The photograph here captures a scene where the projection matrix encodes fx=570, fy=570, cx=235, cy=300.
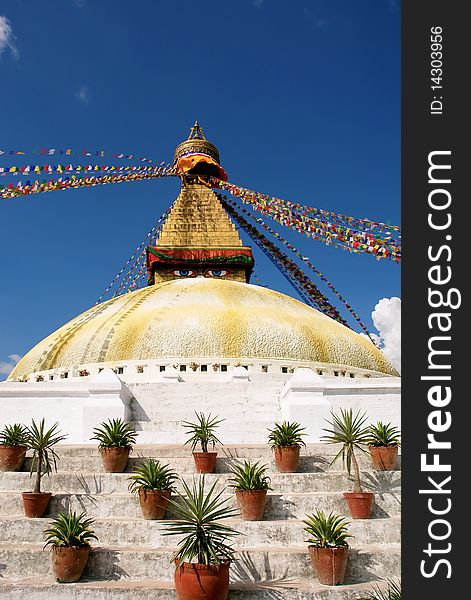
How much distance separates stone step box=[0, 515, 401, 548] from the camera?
6.51 metres

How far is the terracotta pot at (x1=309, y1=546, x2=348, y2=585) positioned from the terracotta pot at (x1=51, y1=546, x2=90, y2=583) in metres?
2.48

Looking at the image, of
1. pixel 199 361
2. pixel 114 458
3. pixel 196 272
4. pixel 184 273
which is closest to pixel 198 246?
pixel 196 272

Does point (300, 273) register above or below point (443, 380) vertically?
above

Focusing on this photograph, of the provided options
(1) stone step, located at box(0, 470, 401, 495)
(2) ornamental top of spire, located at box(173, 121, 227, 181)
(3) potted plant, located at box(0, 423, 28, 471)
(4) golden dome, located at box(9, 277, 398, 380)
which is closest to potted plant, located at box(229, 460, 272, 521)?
(1) stone step, located at box(0, 470, 401, 495)

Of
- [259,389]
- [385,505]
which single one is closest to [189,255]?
[259,389]

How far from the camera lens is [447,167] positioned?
4.61 m

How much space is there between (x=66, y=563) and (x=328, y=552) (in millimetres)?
2691

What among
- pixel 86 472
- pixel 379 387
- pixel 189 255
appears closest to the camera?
pixel 86 472

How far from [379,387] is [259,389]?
253 centimetres

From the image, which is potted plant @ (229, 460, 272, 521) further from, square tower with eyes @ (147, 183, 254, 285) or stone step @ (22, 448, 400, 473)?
square tower with eyes @ (147, 183, 254, 285)

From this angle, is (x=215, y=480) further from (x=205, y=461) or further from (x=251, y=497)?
(x=251, y=497)

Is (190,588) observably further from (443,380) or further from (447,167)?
(447,167)

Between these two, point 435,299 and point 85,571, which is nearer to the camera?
point 435,299

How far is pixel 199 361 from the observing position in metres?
14.5
